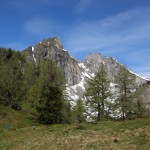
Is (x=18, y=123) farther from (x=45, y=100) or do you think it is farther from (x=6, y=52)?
(x=6, y=52)

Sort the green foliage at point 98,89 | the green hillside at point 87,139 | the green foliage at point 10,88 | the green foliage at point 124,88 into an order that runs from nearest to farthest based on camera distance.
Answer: the green hillside at point 87,139, the green foliage at point 124,88, the green foliage at point 98,89, the green foliage at point 10,88

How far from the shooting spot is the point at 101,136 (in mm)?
22656

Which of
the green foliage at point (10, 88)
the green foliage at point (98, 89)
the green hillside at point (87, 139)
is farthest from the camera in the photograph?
the green foliage at point (10, 88)

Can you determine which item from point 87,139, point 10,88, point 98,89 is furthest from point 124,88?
point 10,88

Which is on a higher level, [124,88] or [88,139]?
[124,88]

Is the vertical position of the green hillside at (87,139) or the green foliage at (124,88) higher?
the green foliage at (124,88)

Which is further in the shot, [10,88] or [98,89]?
[10,88]

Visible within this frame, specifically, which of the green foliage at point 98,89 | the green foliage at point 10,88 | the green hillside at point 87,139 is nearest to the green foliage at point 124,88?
the green foliage at point 98,89

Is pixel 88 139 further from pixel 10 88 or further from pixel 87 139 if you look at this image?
pixel 10 88

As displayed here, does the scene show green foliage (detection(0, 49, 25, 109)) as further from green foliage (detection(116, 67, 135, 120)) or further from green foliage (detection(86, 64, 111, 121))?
green foliage (detection(116, 67, 135, 120))

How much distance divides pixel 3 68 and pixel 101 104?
39.2 m

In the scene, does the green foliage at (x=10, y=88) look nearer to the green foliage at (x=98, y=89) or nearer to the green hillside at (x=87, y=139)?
the green foliage at (x=98, y=89)

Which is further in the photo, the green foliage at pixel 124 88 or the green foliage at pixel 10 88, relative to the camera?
the green foliage at pixel 10 88

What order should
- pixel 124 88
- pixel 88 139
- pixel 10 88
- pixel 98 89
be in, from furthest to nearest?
1. pixel 10 88
2. pixel 98 89
3. pixel 124 88
4. pixel 88 139
